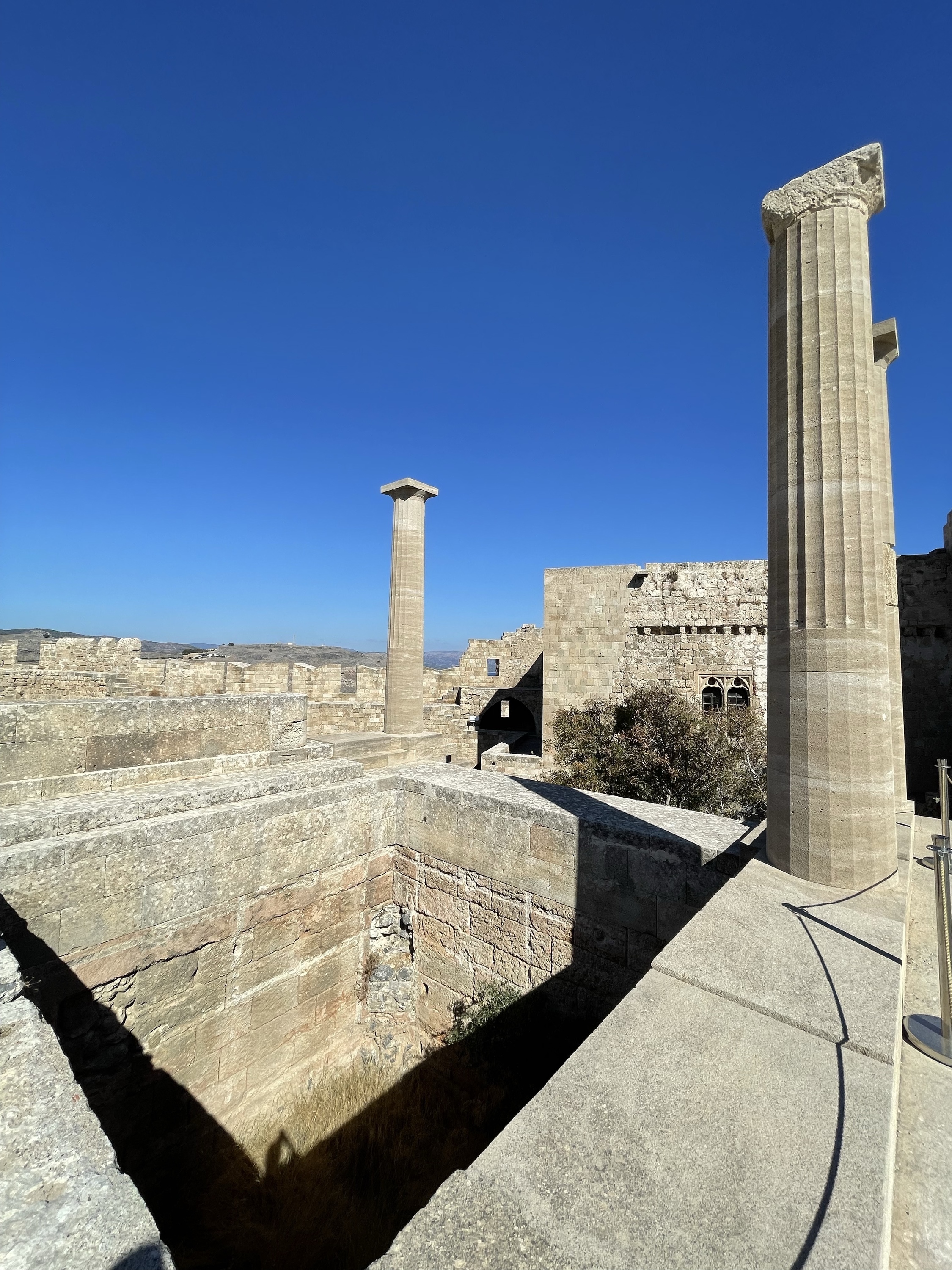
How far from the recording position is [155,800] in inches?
156

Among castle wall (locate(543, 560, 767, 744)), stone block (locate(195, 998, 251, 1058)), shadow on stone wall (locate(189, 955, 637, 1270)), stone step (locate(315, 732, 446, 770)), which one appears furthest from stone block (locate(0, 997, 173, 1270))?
castle wall (locate(543, 560, 767, 744))

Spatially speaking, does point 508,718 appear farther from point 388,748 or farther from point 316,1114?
point 316,1114

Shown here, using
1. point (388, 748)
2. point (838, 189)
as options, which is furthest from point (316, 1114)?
point (838, 189)

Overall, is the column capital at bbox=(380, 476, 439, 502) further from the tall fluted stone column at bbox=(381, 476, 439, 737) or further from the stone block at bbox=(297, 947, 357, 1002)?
the stone block at bbox=(297, 947, 357, 1002)

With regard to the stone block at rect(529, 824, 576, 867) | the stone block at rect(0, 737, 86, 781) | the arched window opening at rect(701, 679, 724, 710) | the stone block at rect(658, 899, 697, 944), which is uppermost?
the arched window opening at rect(701, 679, 724, 710)

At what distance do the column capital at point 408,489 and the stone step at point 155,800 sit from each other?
7054mm

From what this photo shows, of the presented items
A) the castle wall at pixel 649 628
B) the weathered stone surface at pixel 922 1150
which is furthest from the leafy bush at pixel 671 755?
the weathered stone surface at pixel 922 1150

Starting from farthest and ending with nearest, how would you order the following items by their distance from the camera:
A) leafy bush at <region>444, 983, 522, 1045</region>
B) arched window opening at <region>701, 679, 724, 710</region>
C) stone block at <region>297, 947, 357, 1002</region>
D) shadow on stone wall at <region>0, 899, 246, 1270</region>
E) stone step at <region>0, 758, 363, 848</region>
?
arched window opening at <region>701, 679, 724, 710</region>
stone block at <region>297, 947, 357, 1002</region>
leafy bush at <region>444, 983, 522, 1045</region>
stone step at <region>0, 758, 363, 848</region>
shadow on stone wall at <region>0, 899, 246, 1270</region>

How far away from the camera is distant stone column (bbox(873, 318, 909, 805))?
14.9 ft

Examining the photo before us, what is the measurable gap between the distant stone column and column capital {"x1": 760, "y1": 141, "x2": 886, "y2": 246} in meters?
1.39

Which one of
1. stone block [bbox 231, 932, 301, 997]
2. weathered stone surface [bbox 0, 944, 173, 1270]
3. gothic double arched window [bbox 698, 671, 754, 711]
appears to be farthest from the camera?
gothic double arched window [bbox 698, 671, 754, 711]

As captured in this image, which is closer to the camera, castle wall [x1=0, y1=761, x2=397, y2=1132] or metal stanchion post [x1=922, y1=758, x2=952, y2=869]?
metal stanchion post [x1=922, y1=758, x2=952, y2=869]

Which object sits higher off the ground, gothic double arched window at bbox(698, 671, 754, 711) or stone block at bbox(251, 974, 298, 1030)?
→ gothic double arched window at bbox(698, 671, 754, 711)

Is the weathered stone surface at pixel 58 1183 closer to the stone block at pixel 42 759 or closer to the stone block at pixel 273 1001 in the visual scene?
the stone block at pixel 273 1001
